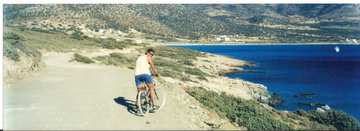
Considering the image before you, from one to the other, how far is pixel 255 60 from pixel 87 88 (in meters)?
11.9

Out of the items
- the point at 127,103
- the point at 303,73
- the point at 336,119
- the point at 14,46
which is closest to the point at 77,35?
the point at 14,46

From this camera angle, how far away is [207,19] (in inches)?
784

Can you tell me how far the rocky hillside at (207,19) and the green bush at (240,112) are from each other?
2504 millimetres

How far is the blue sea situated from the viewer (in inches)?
915

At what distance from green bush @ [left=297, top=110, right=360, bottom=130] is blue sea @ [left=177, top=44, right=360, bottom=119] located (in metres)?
3.62

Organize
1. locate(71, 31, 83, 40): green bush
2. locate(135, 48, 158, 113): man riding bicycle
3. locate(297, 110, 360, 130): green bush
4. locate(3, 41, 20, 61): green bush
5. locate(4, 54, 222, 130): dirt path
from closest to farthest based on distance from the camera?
locate(135, 48, 158, 113): man riding bicycle, locate(4, 54, 222, 130): dirt path, locate(297, 110, 360, 130): green bush, locate(3, 41, 20, 61): green bush, locate(71, 31, 83, 40): green bush

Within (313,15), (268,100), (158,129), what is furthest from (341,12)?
(158,129)

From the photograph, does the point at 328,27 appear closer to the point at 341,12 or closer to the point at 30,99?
the point at 341,12

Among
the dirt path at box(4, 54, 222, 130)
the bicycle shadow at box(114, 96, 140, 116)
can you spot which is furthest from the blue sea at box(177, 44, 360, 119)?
the bicycle shadow at box(114, 96, 140, 116)

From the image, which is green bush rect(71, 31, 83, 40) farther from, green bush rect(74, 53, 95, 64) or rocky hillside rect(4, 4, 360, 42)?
green bush rect(74, 53, 95, 64)

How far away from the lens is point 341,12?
21.7 metres

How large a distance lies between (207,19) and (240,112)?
5130mm

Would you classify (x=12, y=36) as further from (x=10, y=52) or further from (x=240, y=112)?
(x=240, y=112)

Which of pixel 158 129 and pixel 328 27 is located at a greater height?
pixel 328 27
